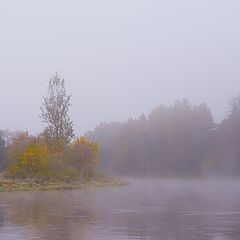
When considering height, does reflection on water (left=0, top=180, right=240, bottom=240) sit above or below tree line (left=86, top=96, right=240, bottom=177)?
below

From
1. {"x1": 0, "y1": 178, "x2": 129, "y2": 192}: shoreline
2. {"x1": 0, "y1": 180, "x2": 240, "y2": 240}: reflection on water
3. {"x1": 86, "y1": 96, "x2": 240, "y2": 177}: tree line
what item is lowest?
{"x1": 0, "y1": 180, "x2": 240, "y2": 240}: reflection on water

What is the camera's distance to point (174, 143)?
9881cm

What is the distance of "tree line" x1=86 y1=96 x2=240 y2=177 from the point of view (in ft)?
292

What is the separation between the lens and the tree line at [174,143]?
89.0 metres

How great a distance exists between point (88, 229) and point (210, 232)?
180 inches

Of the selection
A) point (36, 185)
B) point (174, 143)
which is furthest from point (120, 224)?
point (174, 143)

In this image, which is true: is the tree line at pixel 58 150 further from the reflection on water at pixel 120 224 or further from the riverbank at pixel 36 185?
the reflection on water at pixel 120 224

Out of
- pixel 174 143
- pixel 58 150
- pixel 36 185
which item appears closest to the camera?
pixel 36 185

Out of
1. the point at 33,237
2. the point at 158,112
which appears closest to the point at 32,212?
the point at 33,237

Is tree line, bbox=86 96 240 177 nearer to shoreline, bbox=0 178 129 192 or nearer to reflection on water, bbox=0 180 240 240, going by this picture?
shoreline, bbox=0 178 129 192

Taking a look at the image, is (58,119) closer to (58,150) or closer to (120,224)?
(58,150)

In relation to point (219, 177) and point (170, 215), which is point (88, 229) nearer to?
point (170, 215)

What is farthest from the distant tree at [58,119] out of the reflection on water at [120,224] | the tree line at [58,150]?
the reflection on water at [120,224]

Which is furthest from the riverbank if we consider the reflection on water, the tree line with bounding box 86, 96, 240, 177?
the reflection on water
